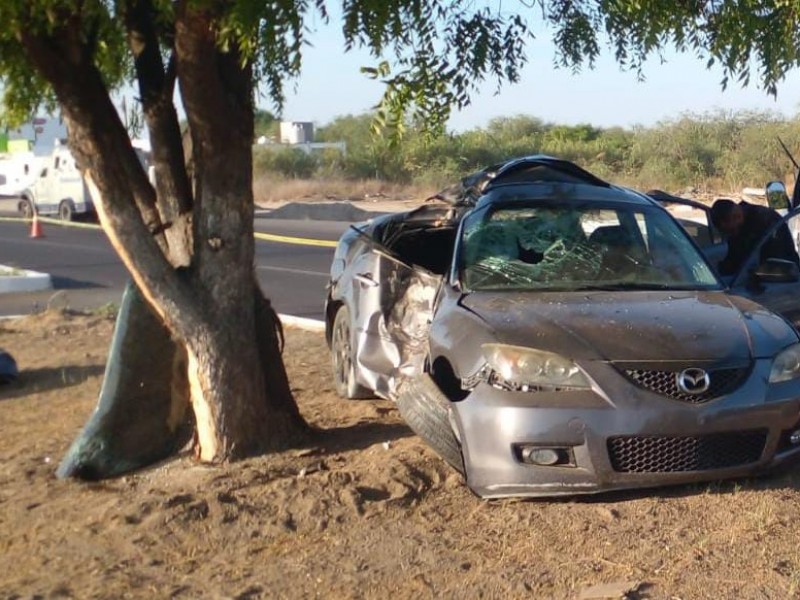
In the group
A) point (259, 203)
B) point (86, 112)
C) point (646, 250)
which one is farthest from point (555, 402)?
point (259, 203)

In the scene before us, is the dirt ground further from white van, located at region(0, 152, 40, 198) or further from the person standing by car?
white van, located at region(0, 152, 40, 198)

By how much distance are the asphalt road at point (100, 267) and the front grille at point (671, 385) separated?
8.36m

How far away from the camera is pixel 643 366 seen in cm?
559

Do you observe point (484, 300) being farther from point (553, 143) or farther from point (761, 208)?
point (553, 143)

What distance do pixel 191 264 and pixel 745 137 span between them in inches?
1549

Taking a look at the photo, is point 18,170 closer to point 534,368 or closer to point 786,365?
point 534,368

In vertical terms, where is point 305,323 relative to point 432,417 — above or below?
below

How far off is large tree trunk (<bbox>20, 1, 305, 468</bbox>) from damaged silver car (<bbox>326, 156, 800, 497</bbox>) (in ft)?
3.20

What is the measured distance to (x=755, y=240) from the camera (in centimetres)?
846

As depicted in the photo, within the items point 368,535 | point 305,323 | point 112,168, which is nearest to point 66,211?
point 305,323

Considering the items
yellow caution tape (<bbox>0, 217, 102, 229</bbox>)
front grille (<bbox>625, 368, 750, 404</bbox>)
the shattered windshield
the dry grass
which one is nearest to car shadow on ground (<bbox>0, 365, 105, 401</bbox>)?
the shattered windshield

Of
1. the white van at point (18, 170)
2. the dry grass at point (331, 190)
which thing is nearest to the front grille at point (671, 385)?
the white van at point (18, 170)

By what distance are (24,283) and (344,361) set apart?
32.9 feet

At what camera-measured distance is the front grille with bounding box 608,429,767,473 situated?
18.1 ft
